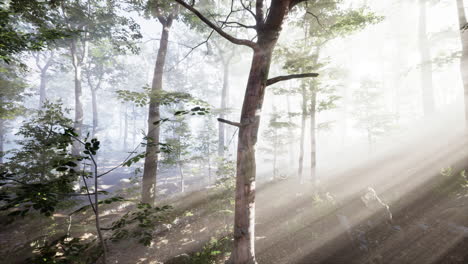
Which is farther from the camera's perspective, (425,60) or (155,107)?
(425,60)

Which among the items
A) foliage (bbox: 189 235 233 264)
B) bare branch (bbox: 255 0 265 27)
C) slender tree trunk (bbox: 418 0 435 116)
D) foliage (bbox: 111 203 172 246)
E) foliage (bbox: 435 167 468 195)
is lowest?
foliage (bbox: 189 235 233 264)

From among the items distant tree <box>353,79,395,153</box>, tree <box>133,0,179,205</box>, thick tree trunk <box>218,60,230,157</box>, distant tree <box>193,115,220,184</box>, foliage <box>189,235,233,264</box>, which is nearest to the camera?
foliage <box>189,235,233,264</box>

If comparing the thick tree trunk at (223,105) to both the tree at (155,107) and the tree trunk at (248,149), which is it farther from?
the tree trunk at (248,149)

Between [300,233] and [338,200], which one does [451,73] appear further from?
[300,233]

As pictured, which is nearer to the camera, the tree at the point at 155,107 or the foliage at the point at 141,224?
the foliage at the point at 141,224

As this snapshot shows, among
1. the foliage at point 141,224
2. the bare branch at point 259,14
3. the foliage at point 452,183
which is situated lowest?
the foliage at point 452,183

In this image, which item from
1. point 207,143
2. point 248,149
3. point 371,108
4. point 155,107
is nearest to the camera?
point 248,149

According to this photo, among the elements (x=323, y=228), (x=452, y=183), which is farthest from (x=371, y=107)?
(x=323, y=228)

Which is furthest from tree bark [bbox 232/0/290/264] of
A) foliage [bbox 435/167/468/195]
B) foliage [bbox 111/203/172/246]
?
foliage [bbox 435/167/468/195]

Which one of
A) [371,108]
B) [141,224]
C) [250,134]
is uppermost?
[371,108]

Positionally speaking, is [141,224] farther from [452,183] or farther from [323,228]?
[452,183]

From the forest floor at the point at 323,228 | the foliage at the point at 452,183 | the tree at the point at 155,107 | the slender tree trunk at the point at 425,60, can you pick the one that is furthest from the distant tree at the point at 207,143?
the slender tree trunk at the point at 425,60

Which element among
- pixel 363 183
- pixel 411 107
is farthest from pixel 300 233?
pixel 411 107

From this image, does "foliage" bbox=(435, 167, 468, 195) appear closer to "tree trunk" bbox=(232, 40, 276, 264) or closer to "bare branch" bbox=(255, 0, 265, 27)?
"tree trunk" bbox=(232, 40, 276, 264)
